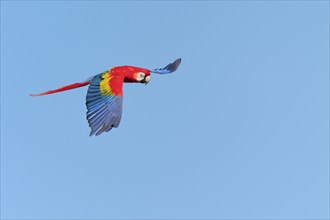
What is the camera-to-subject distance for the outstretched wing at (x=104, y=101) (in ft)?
59.6

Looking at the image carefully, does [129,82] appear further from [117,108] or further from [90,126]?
[90,126]

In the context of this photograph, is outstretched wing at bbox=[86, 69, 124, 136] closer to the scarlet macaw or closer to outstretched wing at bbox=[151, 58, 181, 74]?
the scarlet macaw

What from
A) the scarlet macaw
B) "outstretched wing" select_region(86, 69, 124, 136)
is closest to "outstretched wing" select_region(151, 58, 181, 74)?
the scarlet macaw

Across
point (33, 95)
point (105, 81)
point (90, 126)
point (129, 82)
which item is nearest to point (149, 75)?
point (129, 82)

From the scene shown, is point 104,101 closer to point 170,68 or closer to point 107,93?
point 107,93

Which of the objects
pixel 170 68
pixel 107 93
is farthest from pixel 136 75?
pixel 170 68

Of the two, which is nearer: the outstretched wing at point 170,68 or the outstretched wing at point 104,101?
the outstretched wing at point 104,101

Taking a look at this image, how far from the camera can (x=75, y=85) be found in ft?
72.2

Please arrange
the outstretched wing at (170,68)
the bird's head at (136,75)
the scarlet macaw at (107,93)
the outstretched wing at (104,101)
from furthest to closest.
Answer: the outstretched wing at (170,68) → the bird's head at (136,75) → the scarlet macaw at (107,93) → the outstretched wing at (104,101)

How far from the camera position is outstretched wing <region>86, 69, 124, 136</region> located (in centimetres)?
1817

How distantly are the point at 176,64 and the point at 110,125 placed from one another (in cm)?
872

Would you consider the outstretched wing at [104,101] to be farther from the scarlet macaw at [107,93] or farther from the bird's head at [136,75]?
the bird's head at [136,75]

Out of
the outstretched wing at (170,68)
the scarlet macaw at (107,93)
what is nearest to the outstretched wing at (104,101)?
the scarlet macaw at (107,93)

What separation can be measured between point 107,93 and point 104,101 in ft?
1.80
